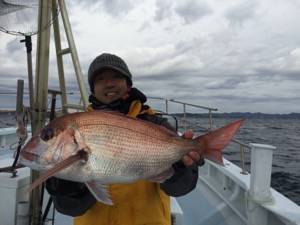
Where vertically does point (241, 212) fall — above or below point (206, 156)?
below

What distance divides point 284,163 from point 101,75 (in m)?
13.4

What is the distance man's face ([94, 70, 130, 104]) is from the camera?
262 centimetres

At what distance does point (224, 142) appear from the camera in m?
2.25

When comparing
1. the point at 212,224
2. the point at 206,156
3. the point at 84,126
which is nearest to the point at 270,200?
the point at 212,224

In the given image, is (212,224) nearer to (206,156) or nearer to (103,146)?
(206,156)

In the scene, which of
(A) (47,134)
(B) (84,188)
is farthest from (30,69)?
(A) (47,134)

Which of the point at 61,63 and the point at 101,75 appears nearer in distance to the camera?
the point at 101,75

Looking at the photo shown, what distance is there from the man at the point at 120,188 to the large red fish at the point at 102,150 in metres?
0.26

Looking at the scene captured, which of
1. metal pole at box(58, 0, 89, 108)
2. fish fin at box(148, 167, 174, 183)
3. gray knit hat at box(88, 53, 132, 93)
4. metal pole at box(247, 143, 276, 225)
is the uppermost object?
metal pole at box(58, 0, 89, 108)

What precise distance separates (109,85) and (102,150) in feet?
2.46

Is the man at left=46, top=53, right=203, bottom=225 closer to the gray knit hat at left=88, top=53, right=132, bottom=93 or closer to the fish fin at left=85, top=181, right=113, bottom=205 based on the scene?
the gray knit hat at left=88, top=53, right=132, bottom=93

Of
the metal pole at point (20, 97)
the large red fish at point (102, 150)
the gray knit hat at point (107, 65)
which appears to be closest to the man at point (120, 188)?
the gray knit hat at point (107, 65)

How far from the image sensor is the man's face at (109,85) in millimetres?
2623

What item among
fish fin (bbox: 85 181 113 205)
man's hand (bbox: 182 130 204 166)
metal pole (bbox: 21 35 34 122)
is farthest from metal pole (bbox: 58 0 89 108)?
fish fin (bbox: 85 181 113 205)
